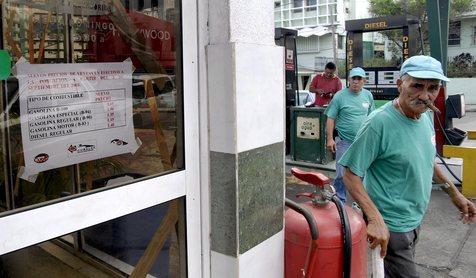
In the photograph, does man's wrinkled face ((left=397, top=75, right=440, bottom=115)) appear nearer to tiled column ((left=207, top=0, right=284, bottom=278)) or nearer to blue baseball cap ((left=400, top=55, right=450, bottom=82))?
blue baseball cap ((left=400, top=55, right=450, bottom=82))

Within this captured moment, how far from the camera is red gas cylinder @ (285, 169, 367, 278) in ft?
7.33

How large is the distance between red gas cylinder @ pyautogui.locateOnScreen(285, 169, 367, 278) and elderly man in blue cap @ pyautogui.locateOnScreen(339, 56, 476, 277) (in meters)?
0.21

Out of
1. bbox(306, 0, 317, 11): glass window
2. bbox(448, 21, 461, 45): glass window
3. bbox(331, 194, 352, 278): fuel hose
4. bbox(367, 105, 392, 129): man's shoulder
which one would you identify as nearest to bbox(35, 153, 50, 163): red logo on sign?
bbox(331, 194, 352, 278): fuel hose

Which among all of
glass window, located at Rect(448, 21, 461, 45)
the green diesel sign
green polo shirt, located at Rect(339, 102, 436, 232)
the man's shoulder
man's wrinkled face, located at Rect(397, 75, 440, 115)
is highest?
glass window, located at Rect(448, 21, 461, 45)

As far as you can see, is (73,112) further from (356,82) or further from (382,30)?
(382,30)

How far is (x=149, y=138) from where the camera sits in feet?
6.99

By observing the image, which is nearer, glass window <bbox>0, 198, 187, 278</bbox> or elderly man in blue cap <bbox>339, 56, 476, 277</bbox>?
glass window <bbox>0, 198, 187, 278</bbox>

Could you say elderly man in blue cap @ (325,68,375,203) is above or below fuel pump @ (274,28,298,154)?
below

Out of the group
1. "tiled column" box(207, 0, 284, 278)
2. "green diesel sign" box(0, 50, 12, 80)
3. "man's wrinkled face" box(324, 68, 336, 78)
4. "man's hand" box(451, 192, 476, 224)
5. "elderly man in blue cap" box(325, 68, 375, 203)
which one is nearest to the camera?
"green diesel sign" box(0, 50, 12, 80)

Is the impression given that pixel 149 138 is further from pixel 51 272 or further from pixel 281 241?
pixel 51 272

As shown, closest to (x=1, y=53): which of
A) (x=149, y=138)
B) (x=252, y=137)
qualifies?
(x=149, y=138)

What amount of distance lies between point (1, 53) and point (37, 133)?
0.33 m

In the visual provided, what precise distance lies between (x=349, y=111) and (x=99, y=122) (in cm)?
428

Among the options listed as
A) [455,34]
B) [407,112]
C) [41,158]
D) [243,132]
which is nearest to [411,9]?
[455,34]
